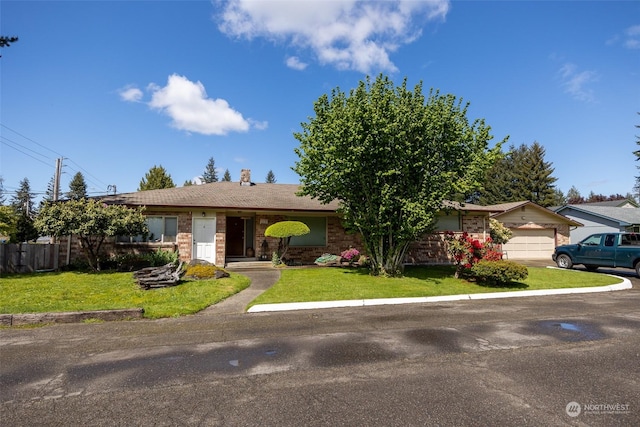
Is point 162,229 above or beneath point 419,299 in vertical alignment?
above

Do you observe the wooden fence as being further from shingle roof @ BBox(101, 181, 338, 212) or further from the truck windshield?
the truck windshield

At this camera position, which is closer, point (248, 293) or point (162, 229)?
point (248, 293)

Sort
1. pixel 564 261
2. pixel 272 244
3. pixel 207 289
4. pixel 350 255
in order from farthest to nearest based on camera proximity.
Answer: pixel 272 244
pixel 564 261
pixel 350 255
pixel 207 289

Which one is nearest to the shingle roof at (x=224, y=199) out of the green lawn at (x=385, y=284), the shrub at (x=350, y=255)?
the shrub at (x=350, y=255)

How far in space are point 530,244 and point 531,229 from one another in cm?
107

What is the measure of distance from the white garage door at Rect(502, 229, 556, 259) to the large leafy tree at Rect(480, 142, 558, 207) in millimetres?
27766

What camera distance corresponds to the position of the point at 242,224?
19.5 m

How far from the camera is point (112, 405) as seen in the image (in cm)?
367

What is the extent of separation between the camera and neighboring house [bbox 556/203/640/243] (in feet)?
97.2

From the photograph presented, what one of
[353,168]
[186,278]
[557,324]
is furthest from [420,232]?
[186,278]

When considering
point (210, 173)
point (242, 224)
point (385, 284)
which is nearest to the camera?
point (385, 284)

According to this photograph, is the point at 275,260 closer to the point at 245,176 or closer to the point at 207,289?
the point at 207,289

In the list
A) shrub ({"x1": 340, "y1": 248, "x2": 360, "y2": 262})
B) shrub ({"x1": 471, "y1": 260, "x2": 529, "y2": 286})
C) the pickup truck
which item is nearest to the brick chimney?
shrub ({"x1": 340, "y1": 248, "x2": 360, "y2": 262})

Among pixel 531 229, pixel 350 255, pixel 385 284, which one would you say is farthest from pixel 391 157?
pixel 531 229
